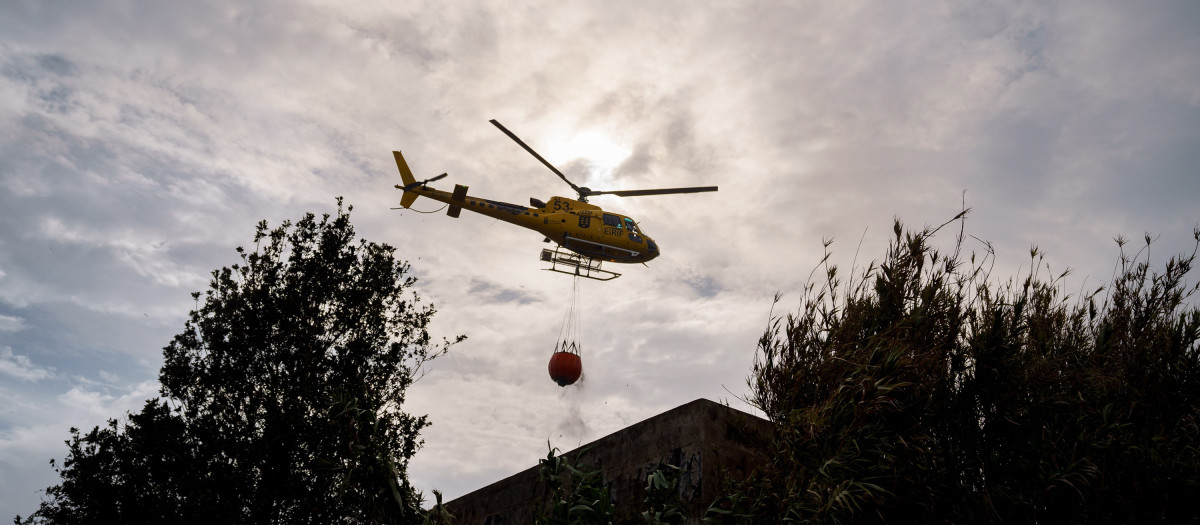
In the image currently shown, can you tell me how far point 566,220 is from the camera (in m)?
26.4

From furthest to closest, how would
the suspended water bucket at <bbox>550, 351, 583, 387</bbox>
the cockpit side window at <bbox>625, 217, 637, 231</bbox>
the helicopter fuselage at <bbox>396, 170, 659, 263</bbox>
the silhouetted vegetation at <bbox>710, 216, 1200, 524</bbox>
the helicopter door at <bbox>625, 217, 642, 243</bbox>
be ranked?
the cockpit side window at <bbox>625, 217, 637, 231</bbox> < the helicopter door at <bbox>625, 217, 642, 243</bbox> < the helicopter fuselage at <bbox>396, 170, 659, 263</bbox> < the suspended water bucket at <bbox>550, 351, 583, 387</bbox> < the silhouetted vegetation at <bbox>710, 216, 1200, 524</bbox>

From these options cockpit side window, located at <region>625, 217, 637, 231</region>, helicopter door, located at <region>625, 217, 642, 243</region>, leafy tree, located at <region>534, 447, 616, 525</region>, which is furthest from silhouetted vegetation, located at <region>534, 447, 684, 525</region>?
cockpit side window, located at <region>625, 217, 637, 231</region>

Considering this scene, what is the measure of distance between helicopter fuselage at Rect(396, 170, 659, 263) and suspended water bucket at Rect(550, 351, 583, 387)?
15.4 ft

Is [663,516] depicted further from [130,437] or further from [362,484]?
[130,437]

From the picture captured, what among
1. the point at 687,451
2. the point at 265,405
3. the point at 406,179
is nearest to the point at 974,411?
the point at 687,451

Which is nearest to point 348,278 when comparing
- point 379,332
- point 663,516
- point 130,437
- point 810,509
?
point 379,332

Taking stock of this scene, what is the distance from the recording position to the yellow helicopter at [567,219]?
1024 inches

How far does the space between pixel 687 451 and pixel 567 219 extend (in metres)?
16.4

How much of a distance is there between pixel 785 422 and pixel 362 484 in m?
5.73

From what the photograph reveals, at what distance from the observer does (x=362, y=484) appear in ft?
34.6

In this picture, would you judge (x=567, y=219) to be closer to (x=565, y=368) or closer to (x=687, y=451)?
(x=565, y=368)

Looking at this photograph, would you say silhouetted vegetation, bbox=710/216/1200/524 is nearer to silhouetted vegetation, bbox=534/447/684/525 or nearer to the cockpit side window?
silhouetted vegetation, bbox=534/447/684/525

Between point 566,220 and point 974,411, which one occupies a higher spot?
point 566,220

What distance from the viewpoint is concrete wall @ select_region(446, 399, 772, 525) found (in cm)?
1044
